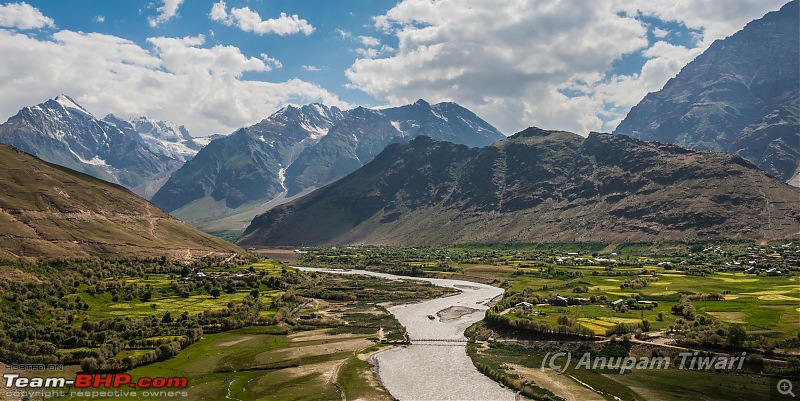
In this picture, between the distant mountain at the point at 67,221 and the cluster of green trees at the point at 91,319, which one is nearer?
the cluster of green trees at the point at 91,319

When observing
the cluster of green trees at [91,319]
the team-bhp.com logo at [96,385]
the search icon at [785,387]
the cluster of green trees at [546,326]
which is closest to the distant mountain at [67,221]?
the cluster of green trees at [91,319]

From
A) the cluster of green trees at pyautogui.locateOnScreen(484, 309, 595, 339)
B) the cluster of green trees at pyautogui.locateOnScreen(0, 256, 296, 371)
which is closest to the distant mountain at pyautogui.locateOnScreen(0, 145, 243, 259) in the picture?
the cluster of green trees at pyautogui.locateOnScreen(0, 256, 296, 371)

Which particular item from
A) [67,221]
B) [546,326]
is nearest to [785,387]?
[546,326]

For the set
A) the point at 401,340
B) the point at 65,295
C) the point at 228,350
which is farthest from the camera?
the point at 65,295

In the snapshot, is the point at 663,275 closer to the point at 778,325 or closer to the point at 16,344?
the point at 778,325

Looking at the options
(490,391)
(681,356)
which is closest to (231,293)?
(490,391)

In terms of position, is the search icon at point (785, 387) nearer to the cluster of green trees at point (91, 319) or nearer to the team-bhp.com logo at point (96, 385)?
the team-bhp.com logo at point (96, 385)

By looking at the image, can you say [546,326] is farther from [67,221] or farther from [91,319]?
[67,221]
